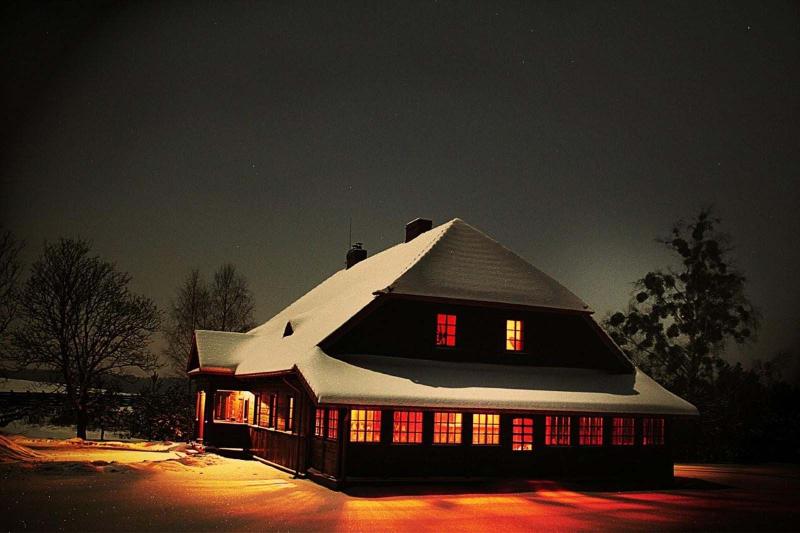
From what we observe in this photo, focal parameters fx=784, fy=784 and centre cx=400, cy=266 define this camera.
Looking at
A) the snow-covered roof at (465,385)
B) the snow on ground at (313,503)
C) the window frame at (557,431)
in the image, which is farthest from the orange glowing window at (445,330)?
the snow on ground at (313,503)

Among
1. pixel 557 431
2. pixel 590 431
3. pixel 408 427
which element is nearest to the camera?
pixel 408 427

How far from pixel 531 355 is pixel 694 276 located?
19879 mm

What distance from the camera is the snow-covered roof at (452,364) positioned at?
19.1 metres

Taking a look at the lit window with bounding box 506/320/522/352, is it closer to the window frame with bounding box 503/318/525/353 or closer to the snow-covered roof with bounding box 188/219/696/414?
the window frame with bounding box 503/318/525/353

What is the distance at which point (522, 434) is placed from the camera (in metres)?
21.1

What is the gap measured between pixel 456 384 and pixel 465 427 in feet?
3.68

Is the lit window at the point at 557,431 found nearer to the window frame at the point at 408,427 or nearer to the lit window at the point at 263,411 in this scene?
the window frame at the point at 408,427

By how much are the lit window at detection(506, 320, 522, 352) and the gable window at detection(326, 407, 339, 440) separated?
5.76 meters

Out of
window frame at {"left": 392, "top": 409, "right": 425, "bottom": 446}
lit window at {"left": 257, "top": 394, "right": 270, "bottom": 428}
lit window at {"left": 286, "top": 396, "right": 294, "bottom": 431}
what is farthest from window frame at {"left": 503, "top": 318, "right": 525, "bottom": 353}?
lit window at {"left": 257, "top": 394, "right": 270, "bottom": 428}

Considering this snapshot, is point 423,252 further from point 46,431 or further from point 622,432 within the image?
point 46,431

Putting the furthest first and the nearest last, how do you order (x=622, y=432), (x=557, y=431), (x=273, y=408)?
(x=273, y=408) → (x=622, y=432) → (x=557, y=431)

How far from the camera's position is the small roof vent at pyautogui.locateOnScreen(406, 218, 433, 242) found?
2822cm

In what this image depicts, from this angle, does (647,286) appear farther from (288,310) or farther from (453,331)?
(453,331)

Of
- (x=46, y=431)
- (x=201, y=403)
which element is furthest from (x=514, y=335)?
(x=46, y=431)
